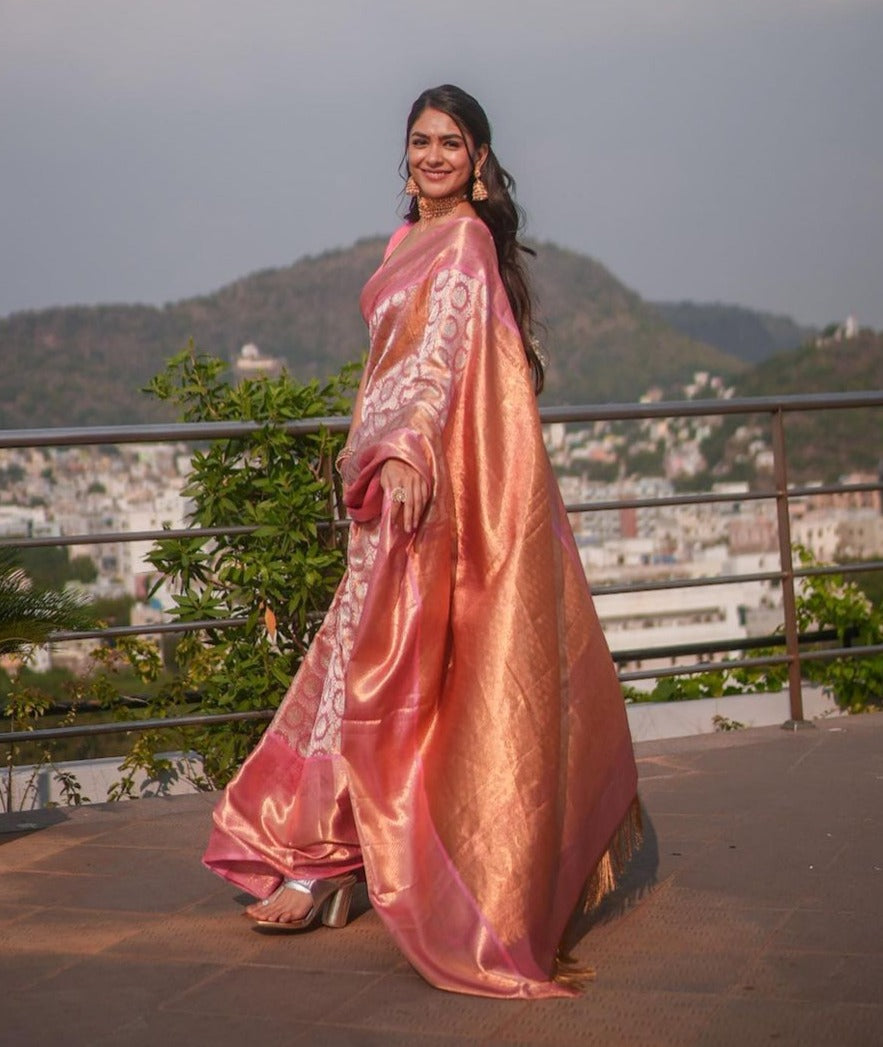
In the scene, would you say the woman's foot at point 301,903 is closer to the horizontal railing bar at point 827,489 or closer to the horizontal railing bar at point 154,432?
the horizontal railing bar at point 154,432

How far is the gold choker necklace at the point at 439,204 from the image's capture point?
2.97 m

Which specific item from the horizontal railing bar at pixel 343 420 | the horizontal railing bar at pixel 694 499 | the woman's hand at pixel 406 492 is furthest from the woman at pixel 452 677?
the horizontal railing bar at pixel 694 499

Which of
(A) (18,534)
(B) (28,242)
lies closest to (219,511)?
(A) (18,534)

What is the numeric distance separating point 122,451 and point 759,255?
1236 cm

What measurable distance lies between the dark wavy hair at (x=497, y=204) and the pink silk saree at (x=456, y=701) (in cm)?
10

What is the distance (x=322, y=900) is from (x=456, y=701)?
0.50 meters

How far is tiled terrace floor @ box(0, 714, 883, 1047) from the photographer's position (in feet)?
7.81

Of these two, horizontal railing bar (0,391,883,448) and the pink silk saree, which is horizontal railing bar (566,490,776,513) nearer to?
horizontal railing bar (0,391,883,448)

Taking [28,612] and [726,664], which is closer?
[28,612]

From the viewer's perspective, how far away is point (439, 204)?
2.97m

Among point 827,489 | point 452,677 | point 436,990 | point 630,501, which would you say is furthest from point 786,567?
point 436,990

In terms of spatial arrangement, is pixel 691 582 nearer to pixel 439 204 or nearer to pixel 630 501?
pixel 630 501

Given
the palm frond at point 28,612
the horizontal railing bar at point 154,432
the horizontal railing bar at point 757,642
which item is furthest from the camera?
the horizontal railing bar at point 757,642

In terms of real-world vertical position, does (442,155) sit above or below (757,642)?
above
